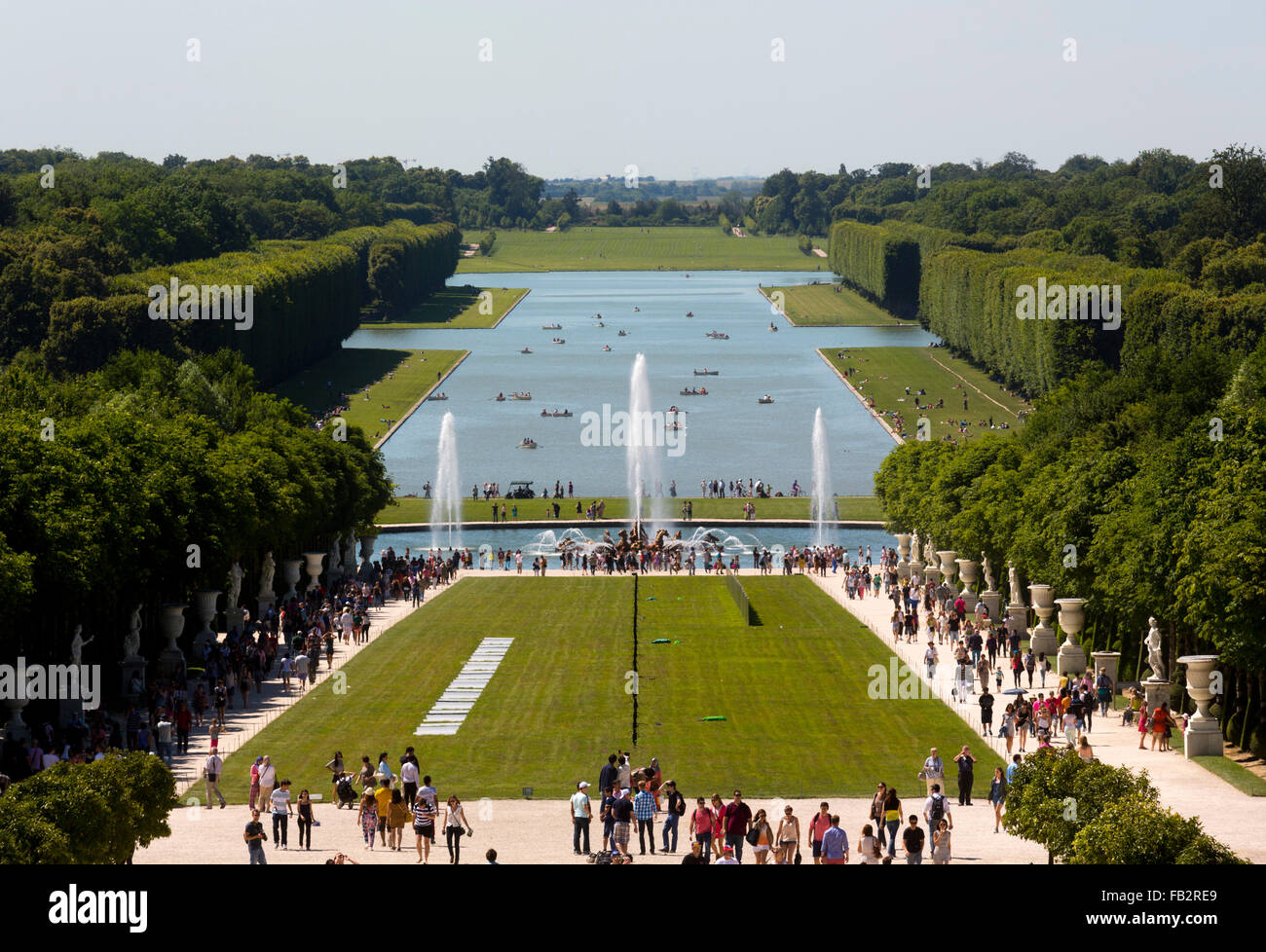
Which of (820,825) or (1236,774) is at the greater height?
(820,825)

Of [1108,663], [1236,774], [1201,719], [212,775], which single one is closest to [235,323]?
[1108,663]

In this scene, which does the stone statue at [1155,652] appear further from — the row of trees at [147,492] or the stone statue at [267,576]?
the stone statue at [267,576]

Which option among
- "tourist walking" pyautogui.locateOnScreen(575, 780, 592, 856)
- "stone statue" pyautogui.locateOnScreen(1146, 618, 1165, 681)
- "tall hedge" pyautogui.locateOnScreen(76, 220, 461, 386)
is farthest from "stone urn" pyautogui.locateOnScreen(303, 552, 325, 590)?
"tall hedge" pyautogui.locateOnScreen(76, 220, 461, 386)

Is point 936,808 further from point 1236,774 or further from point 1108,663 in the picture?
point 1108,663

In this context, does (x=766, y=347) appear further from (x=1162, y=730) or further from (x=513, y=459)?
(x=1162, y=730)

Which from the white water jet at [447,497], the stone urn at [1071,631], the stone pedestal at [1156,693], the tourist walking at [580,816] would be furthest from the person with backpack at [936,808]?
the white water jet at [447,497]

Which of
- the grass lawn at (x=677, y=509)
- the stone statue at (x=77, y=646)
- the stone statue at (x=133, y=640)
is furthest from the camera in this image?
the grass lawn at (x=677, y=509)

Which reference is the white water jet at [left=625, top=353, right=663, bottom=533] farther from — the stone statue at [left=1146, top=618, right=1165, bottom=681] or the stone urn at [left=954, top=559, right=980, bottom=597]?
the stone statue at [left=1146, top=618, right=1165, bottom=681]
